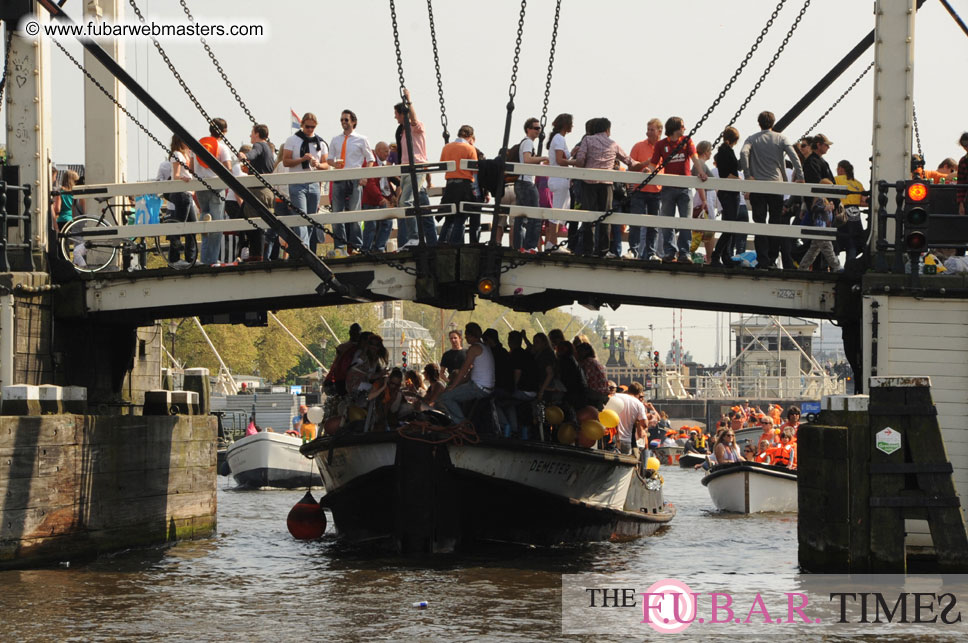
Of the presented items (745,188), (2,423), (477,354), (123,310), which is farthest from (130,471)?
(745,188)

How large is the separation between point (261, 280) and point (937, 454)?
8.51 meters

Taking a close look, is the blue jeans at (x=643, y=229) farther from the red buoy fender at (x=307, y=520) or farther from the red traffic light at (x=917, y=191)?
the red buoy fender at (x=307, y=520)

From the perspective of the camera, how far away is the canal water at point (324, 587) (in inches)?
544

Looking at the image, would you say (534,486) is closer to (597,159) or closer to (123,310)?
(597,159)

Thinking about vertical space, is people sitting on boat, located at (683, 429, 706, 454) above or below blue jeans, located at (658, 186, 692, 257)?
below

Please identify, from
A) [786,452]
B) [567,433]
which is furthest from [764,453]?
[567,433]

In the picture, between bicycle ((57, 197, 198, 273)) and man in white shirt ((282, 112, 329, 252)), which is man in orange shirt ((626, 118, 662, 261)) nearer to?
man in white shirt ((282, 112, 329, 252))

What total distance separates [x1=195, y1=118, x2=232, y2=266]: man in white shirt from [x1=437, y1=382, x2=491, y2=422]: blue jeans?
→ 12.3ft

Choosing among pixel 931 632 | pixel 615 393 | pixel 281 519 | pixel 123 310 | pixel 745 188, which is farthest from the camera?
pixel 281 519

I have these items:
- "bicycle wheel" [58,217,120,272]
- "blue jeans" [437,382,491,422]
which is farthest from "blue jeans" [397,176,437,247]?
"bicycle wheel" [58,217,120,272]

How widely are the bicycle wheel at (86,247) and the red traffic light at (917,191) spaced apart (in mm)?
9737

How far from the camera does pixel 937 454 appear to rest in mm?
15914

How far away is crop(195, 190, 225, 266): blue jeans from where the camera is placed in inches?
795

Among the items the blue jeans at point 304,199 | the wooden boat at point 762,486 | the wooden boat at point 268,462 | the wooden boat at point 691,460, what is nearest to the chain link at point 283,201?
the blue jeans at point 304,199
